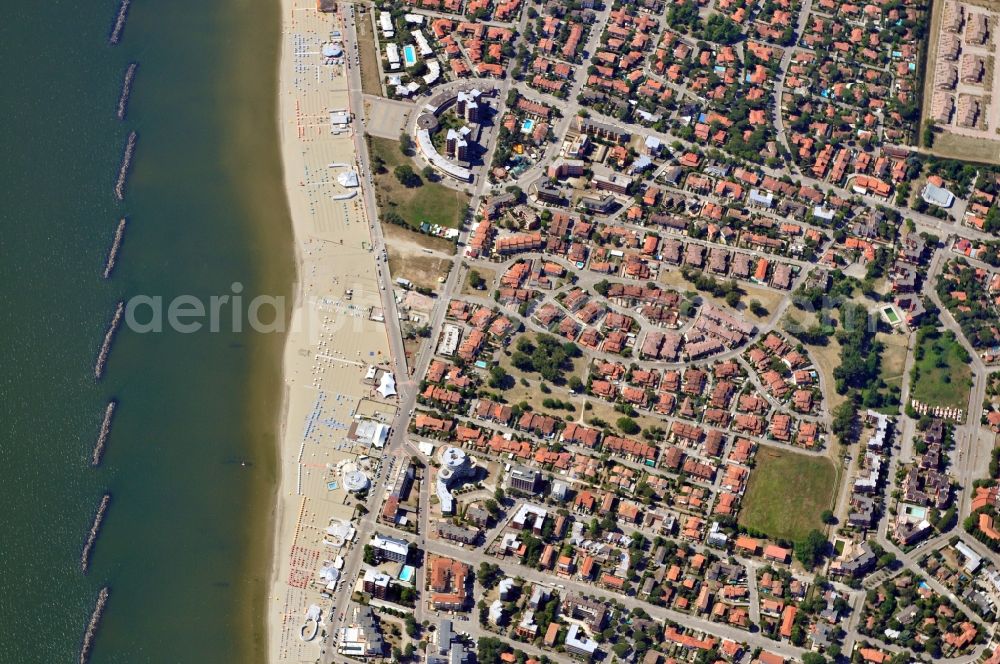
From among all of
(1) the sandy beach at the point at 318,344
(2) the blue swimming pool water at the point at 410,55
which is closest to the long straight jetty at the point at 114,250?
(1) the sandy beach at the point at 318,344

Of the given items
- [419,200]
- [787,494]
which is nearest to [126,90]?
[419,200]

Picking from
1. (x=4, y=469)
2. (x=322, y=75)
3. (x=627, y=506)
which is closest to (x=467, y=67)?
(x=322, y=75)

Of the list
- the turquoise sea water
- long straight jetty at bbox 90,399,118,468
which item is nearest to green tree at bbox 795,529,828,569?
the turquoise sea water

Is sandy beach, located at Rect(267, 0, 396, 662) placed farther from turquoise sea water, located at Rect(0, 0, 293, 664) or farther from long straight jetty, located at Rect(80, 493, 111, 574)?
long straight jetty, located at Rect(80, 493, 111, 574)

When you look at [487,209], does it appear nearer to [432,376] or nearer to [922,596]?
[432,376]

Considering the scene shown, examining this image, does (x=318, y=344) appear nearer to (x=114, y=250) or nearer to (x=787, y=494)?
(x=114, y=250)
